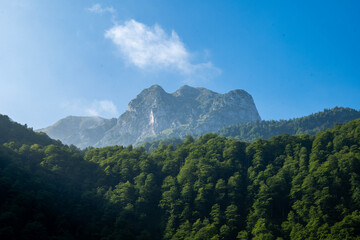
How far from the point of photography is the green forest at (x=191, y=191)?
240ft

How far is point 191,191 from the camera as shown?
9569cm

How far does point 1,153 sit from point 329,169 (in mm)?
91529

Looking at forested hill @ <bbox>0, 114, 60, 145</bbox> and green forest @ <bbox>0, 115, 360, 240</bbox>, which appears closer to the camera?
A: green forest @ <bbox>0, 115, 360, 240</bbox>

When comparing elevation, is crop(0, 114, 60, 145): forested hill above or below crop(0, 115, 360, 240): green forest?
above

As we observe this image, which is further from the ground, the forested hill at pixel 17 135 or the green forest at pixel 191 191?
the forested hill at pixel 17 135

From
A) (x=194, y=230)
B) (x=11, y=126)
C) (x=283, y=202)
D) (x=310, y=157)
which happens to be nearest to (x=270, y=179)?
(x=283, y=202)

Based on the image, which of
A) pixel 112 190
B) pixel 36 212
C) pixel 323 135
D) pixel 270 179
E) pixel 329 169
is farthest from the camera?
pixel 323 135

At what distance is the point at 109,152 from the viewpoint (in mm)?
125438

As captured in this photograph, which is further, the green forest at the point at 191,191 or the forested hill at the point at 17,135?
the forested hill at the point at 17,135

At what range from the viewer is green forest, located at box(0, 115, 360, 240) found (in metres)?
73.1

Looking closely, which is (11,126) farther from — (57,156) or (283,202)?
(283,202)

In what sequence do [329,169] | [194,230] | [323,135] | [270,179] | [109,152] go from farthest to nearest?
[109,152], [323,135], [270,179], [329,169], [194,230]

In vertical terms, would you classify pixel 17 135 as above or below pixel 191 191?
above

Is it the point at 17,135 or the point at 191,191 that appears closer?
the point at 191,191
